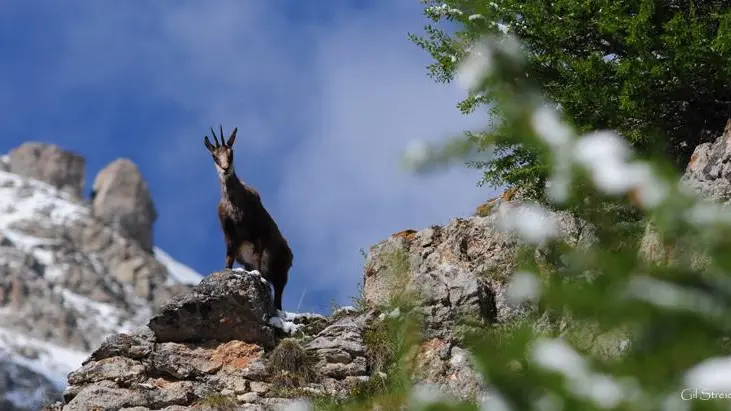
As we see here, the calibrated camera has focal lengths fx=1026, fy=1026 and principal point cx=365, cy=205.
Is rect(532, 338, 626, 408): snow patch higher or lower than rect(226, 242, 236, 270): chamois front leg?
lower

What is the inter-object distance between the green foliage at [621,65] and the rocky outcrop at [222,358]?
3.12m

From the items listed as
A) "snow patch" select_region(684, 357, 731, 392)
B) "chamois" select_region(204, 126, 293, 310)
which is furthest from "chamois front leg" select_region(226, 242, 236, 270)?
"snow patch" select_region(684, 357, 731, 392)

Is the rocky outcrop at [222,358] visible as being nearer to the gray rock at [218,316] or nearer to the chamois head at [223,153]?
the gray rock at [218,316]

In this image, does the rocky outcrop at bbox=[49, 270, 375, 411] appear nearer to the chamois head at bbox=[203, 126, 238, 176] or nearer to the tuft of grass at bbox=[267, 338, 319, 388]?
the tuft of grass at bbox=[267, 338, 319, 388]

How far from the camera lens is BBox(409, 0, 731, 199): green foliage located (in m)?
12.8

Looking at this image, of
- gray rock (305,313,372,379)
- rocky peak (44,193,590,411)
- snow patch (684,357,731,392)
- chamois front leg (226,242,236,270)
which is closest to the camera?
snow patch (684,357,731,392)

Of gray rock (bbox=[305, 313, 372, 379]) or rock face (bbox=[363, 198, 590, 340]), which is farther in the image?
gray rock (bbox=[305, 313, 372, 379])

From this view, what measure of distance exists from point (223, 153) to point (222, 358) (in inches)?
152

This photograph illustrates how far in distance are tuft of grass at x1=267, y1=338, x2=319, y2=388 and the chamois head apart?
3.63 metres

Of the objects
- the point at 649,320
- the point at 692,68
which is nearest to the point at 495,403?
the point at 649,320

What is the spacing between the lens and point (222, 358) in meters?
12.1

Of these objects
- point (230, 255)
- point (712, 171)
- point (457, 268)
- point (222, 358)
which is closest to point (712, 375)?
point (712, 171)

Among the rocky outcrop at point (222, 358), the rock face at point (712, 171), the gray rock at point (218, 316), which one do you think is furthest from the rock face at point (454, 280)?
the gray rock at point (218, 316)

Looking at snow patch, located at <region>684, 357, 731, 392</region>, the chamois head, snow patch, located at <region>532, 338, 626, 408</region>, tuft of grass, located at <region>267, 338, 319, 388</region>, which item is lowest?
snow patch, located at <region>684, 357, 731, 392</region>
